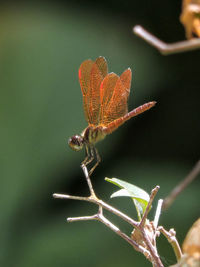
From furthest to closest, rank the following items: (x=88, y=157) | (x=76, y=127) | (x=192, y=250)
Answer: (x=76, y=127)
(x=88, y=157)
(x=192, y=250)

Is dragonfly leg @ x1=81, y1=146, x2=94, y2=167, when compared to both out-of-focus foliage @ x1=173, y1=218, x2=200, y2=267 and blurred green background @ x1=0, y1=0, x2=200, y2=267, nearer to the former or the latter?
out-of-focus foliage @ x1=173, y1=218, x2=200, y2=267

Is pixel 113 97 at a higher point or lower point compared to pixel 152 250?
higher

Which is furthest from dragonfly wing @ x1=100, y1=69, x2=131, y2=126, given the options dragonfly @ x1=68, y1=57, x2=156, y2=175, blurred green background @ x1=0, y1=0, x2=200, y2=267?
blurred green background @ x1=0, y1=0, x2=200, y2=267

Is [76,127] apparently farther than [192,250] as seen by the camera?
Yes

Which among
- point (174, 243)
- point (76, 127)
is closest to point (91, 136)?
point (174, 243)

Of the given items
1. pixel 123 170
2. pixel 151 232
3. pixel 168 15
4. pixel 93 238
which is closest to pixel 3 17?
pixel 168 15

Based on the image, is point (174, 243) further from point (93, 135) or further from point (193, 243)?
point (93, 135)

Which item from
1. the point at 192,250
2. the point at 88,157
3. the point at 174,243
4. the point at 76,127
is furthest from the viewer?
the point at 76,127
